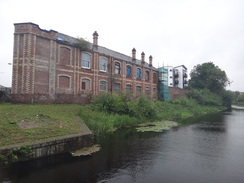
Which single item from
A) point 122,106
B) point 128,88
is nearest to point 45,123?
point 122,106

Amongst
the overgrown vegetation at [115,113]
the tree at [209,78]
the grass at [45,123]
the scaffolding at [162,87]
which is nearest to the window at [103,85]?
the overgrown vegetation at [115,113]

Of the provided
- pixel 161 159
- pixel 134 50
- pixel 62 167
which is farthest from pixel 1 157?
pixel 134 50

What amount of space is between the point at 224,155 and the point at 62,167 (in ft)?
23.6

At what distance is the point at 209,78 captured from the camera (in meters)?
42.2

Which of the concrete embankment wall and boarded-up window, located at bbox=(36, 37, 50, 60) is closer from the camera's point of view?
the concrete embankment wall

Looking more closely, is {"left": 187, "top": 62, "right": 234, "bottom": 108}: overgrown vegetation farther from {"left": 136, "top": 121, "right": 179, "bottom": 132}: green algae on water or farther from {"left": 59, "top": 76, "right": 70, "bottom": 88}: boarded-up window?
{"left": 59, "top": 76, "right": 70, "bottom": 88}: boarded-up window

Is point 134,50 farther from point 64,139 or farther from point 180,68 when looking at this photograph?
point 180,68

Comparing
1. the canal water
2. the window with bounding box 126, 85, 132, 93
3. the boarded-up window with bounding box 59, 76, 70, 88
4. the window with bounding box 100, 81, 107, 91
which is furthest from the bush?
the boarded-up window with bounding box 59, 76, 70, 88

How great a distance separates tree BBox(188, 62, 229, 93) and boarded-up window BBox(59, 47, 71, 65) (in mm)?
38126

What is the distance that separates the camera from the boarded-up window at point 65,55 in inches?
660

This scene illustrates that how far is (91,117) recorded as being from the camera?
12.4 meters

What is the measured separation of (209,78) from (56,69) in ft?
130

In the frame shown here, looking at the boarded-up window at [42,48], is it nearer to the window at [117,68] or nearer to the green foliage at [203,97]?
the window at [117,68]

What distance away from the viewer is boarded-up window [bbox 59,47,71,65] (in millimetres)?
16770
